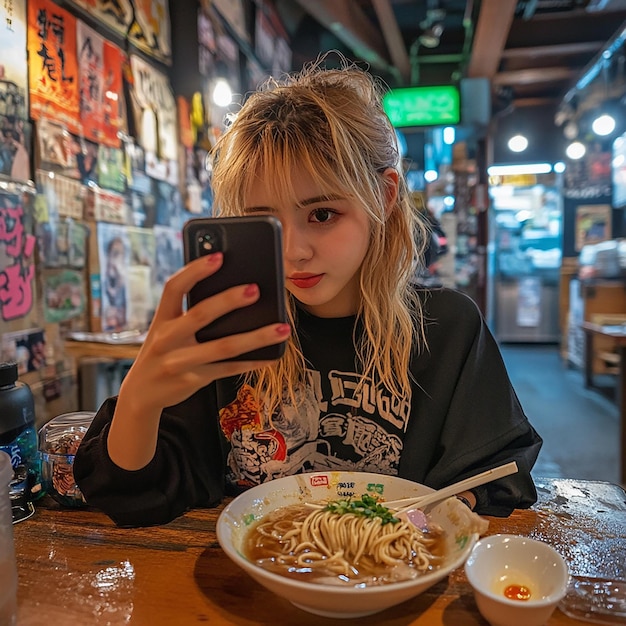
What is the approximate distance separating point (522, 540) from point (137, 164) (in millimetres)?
2305

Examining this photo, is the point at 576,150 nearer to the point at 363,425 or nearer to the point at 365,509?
the point at 363,425

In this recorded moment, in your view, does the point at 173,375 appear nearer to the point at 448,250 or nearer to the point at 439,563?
the point at 439,563

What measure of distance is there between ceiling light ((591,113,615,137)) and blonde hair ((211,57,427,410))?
638cm

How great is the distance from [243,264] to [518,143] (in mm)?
8349

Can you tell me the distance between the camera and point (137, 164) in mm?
2520

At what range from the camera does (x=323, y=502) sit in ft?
3.07

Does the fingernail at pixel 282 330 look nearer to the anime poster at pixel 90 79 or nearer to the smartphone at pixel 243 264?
the smartphone at pixel 243 264

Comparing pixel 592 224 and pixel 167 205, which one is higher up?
pixel 592 224

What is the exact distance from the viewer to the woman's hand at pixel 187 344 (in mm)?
661

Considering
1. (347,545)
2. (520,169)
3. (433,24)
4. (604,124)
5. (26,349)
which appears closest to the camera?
(347,545)

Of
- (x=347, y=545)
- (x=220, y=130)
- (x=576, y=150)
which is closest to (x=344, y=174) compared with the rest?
(x=347, y=545)

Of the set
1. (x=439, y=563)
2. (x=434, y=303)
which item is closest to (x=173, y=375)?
(x=439, y=563)

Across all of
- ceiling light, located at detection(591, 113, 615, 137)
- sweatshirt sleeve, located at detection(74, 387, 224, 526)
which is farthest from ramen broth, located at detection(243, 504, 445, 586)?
ceiling light, located at detection(591, 113, 615, 137)

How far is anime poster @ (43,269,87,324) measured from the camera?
196 cm
